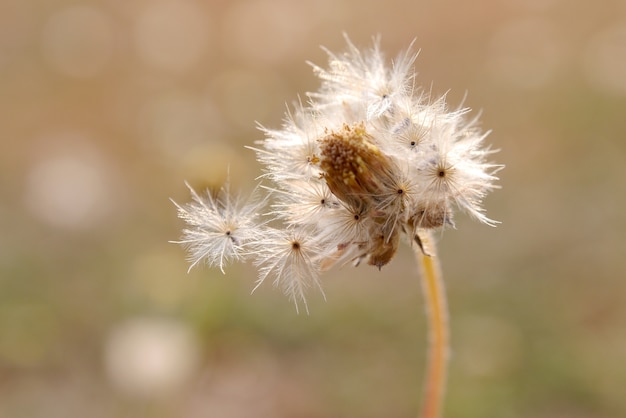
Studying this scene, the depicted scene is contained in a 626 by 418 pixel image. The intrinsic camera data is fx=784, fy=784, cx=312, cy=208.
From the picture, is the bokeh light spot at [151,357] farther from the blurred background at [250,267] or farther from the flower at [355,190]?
the flower at [355,190]

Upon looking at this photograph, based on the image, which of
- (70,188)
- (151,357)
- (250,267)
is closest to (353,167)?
(151,357)

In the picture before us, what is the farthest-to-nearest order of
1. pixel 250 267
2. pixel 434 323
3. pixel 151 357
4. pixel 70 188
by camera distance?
pixel 70 188 → pixel 250 267 → pixel 151 357 → pixel 434 323

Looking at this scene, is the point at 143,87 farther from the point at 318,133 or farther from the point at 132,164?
the point at 318,133

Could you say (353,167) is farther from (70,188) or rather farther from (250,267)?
(70,188)

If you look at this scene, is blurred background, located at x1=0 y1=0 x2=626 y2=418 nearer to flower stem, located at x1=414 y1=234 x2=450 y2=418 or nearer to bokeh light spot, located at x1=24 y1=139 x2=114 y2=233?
bokeh light spot, located at x1=24 y1=139 x2=114 y2=233

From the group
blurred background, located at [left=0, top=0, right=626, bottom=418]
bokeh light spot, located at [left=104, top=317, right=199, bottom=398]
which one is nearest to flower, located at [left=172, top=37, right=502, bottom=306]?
blurred background, located at [left=0, top=0, right=626, bottom=418]
